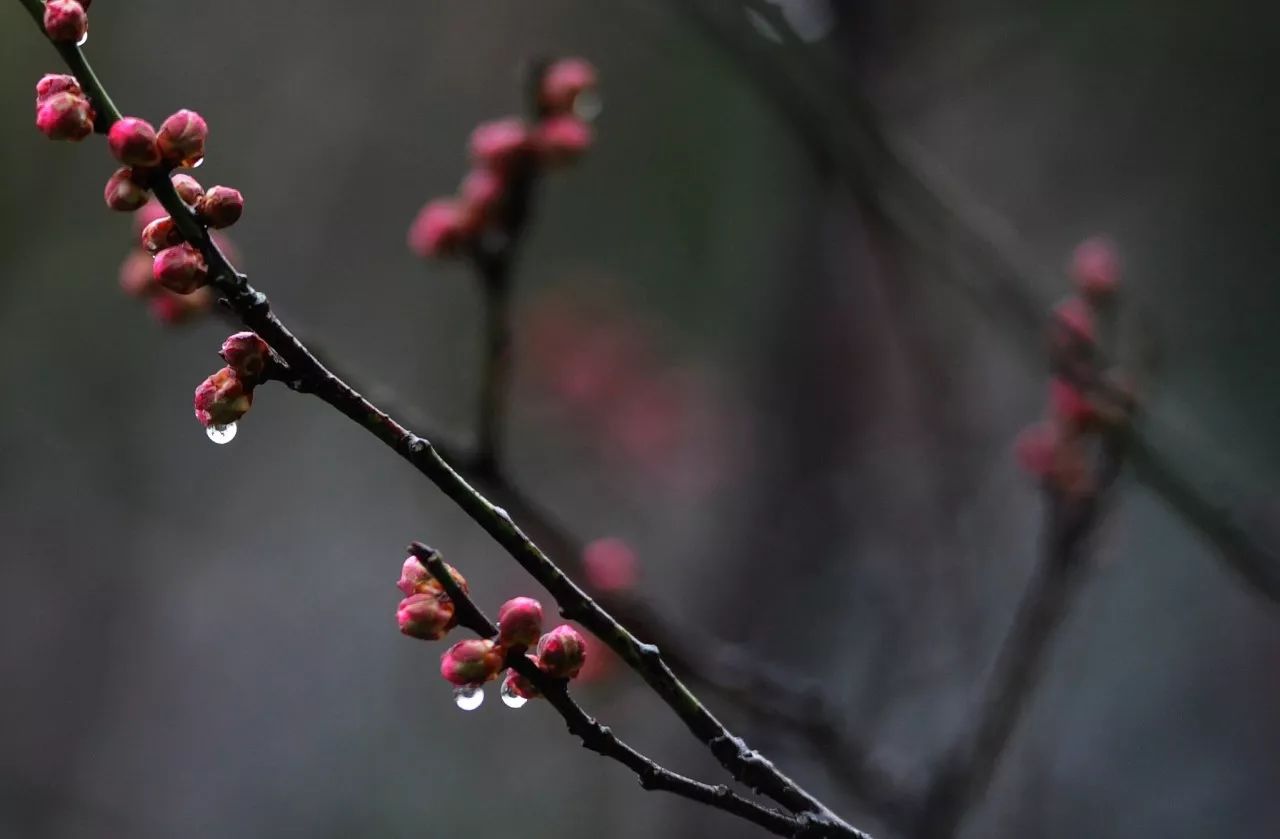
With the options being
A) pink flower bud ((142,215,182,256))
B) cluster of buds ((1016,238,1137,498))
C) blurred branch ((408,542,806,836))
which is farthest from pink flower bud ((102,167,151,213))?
cluster of buds ((1016,238,1137,498))

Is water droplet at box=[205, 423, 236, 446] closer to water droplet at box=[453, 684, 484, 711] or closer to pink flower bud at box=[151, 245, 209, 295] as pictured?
pink flower bud at box=[151, 245, 209, 295]

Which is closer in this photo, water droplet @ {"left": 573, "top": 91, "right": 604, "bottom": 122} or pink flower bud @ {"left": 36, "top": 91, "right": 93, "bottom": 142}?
pink flower bud @ {"left": 36, "top": 91, "right": 93, "bottom": 142}

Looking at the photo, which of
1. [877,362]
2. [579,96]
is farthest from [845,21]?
[579,96]

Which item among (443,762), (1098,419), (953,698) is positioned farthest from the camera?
(443,762)

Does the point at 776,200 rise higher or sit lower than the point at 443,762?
higher

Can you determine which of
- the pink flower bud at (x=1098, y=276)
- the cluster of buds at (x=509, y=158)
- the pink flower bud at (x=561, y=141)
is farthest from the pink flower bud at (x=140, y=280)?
the pink flower bud at (x=1098, y=276)

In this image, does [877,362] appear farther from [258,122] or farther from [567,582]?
[258,122]

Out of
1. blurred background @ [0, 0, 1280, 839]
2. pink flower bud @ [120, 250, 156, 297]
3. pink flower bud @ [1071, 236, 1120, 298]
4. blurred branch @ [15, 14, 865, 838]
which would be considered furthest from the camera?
blurred background @ [0, 0, 1280, 839]

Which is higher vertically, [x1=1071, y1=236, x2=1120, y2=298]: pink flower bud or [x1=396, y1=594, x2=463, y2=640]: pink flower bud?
[x1=1071, y1=236, x2=1120, y2=298]: pink flower bud
